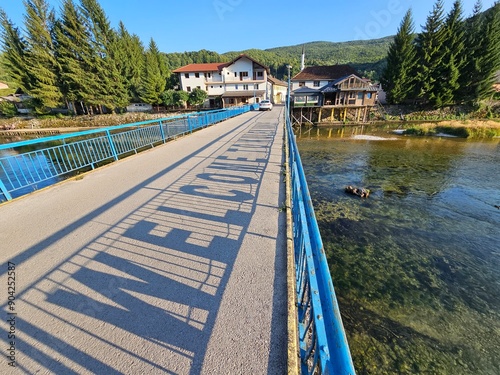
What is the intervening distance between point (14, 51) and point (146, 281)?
44.9 meters

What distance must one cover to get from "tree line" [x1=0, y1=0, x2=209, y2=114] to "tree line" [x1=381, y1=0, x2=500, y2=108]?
145 feet

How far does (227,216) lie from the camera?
3.51m

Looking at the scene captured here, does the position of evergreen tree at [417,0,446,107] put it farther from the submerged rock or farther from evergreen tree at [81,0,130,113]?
evergreen tree at [81,0,130,113]

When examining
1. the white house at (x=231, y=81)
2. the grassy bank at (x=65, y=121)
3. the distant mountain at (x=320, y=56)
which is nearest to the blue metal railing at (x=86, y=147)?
the grassy bank at (x=65, y=121)

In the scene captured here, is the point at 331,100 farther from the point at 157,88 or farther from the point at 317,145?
the point at 157,88

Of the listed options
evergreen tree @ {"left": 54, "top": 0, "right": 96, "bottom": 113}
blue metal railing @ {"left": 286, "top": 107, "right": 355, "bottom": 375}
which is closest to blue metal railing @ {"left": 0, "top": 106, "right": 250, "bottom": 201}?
blue metal railing @ {"left": 286, "top": 107, "right": 355, "bottom": 375}

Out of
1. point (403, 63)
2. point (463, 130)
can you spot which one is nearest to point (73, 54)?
point (403, 63)

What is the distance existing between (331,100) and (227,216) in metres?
35.4

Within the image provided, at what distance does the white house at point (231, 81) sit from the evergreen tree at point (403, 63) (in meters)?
20.8

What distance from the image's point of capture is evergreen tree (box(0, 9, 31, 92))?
28453 millimetres

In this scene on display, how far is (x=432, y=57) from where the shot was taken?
104 feet

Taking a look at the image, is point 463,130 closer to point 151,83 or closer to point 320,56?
point 151,83

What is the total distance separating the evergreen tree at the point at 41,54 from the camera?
27.6 meters

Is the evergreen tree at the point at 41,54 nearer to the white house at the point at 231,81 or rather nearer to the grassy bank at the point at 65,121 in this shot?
the grassy bank at the point at 65,121
